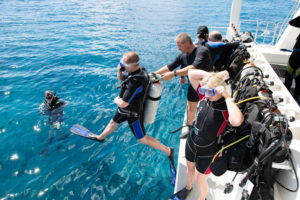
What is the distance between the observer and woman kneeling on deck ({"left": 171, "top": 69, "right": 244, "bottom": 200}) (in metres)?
1.93

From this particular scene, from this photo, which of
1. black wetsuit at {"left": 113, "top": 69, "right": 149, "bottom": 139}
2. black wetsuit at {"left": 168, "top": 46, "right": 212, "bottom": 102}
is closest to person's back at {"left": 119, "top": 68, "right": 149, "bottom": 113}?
black wetsuit at {"left": 113, "top": 69, "right": 149, "bottom": 139}

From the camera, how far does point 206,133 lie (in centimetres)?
220

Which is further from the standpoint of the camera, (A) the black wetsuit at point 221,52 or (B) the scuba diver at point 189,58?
(A) the black wetsuit at point 221,52

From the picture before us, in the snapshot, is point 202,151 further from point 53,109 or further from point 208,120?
point 53,109

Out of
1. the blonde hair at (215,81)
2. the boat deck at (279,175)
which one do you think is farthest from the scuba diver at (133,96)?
the blonde hair at (215,81)

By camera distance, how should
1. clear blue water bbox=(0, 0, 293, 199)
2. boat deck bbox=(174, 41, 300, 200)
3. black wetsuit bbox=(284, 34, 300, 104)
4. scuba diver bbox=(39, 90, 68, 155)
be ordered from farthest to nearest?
scuba diver bbox=(39, 90, 68, 155) → black wetsuit bbox=(284, 34, 300, 104) → clear blue water bbox=(0, 0, 293, 199) → boat deck bbox=(174, 41, 300, 200)

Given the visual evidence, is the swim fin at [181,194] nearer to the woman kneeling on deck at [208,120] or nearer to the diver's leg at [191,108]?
the woman kneeling on deck at [208,120]

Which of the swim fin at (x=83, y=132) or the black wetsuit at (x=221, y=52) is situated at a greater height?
the black wetsuit at (x=221, y=52)

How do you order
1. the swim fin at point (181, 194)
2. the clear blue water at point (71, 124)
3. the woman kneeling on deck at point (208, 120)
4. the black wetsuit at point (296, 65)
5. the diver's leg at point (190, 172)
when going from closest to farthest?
the woman kneeling on deck at point (208, 120)
the diver's leg at point (190, 172)
the swim fin at point (181, 194)
the clear blue water at point (71, 124)
the black wetsuit at point (296, 65)

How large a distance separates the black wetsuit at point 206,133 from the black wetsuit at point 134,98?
3.49 ft

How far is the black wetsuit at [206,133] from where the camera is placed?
6.84 ft

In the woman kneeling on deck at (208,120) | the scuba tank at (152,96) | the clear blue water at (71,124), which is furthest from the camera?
the clear blue water at (71,124)

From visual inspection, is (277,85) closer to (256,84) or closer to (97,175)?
(256,84)

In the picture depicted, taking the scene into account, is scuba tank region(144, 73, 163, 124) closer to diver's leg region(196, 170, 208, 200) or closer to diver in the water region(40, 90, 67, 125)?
diver's leg region(196, 170, 208, 200)
